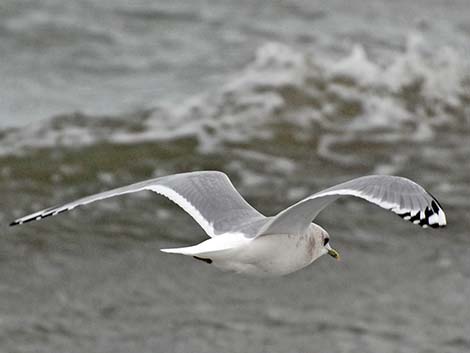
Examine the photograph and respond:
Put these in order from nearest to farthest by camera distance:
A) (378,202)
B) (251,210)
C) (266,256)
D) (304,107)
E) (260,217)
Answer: (378,202)
(266,256)
(260,217)
(251,210)
(304,107)

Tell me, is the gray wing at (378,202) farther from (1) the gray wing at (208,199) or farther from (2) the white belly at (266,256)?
(1) the gray wing at (208,199)

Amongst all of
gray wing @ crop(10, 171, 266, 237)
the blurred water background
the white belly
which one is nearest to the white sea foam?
the blurred water background

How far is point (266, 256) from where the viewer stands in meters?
3.76

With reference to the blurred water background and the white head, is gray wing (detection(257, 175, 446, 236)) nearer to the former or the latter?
the white head

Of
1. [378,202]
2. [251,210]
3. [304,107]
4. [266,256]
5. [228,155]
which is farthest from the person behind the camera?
[304,107]

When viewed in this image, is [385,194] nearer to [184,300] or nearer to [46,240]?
[184,300]

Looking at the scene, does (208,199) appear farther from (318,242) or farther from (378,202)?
(378,202)

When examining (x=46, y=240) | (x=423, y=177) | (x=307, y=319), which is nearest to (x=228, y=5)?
(x=423, y=177)

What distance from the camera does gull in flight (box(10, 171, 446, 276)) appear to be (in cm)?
349

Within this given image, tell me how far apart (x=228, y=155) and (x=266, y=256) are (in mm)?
3511

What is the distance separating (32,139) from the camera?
7293mm


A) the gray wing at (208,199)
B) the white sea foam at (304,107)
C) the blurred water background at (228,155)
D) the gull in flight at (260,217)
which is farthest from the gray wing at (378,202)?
the white sea foam at (304,107)

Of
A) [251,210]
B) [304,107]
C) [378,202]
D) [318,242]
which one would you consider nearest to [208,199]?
[251,210]

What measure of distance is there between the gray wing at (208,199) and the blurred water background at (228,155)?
3.86ft
